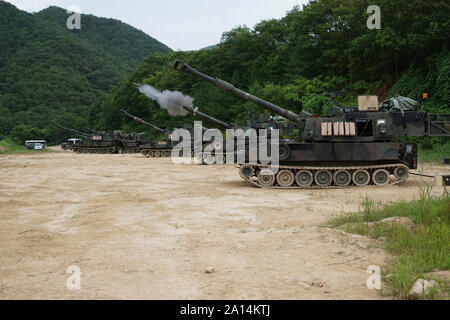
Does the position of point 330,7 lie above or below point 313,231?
above

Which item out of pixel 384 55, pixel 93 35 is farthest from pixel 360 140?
pixel 93 35

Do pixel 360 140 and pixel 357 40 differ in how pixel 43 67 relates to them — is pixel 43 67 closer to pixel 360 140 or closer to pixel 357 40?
pixel 357 40

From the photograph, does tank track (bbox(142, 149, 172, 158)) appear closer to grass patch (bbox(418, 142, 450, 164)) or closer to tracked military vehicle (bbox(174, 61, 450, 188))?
grass patch (bbox(418, 142, 450, 164))

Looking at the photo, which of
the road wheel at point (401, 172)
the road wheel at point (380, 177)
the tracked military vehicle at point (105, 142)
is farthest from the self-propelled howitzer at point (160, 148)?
the road wheel at point (401, 172)

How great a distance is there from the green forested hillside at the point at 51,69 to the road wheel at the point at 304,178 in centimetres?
8467

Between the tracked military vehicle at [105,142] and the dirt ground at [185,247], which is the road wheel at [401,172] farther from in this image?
the tracked military vehicle at [105,142]

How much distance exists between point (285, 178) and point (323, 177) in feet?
4.07

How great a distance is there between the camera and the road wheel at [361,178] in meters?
13.7

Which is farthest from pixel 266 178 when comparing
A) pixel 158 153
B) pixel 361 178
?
pixel 158 153

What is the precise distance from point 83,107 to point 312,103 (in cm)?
8691

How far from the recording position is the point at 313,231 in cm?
694

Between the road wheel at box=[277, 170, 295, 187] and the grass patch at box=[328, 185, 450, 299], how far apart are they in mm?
5741

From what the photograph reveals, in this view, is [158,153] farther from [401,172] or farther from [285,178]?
[401,172]

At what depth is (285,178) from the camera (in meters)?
13.9
